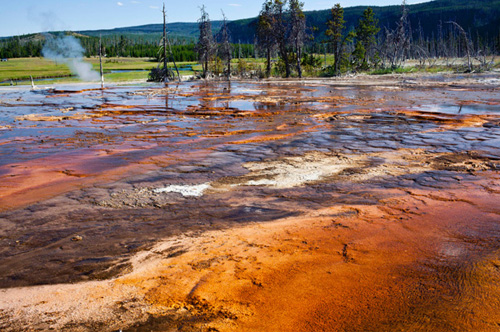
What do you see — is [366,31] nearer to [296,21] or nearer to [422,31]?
[296,21]

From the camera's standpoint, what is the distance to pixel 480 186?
5.86m

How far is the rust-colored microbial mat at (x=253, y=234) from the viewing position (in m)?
2.90

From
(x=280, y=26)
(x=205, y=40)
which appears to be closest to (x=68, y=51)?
(x=205, y=40)

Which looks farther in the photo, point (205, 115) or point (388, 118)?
point (205, 115)

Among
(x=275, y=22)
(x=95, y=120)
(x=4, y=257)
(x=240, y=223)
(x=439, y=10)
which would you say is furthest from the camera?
(x=439, y=10)

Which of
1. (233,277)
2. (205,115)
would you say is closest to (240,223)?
(233,277)

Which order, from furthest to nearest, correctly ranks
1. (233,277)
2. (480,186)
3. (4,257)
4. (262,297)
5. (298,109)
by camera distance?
(298,109) < (480,186) < (4,257) < (233,277) < (262,297)

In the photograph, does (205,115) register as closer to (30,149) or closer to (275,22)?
(30,149)

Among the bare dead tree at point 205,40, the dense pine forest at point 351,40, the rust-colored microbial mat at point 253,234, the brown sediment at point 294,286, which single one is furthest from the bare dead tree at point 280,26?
the brown sediment at point 294,286

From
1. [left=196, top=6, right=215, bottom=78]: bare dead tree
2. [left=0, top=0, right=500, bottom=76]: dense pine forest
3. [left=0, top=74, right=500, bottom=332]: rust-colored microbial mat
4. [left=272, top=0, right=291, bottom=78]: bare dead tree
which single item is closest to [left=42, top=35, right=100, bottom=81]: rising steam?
[left=0, top=0, right=500, bottom=76]: dense pine forest

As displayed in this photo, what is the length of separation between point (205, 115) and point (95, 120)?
403 cm

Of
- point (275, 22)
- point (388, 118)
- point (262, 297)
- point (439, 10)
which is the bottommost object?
point (262, 297)

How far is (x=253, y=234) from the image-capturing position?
14.1 ft

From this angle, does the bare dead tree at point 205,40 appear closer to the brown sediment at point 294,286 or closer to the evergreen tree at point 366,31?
the evergreen tree at point 366,31
